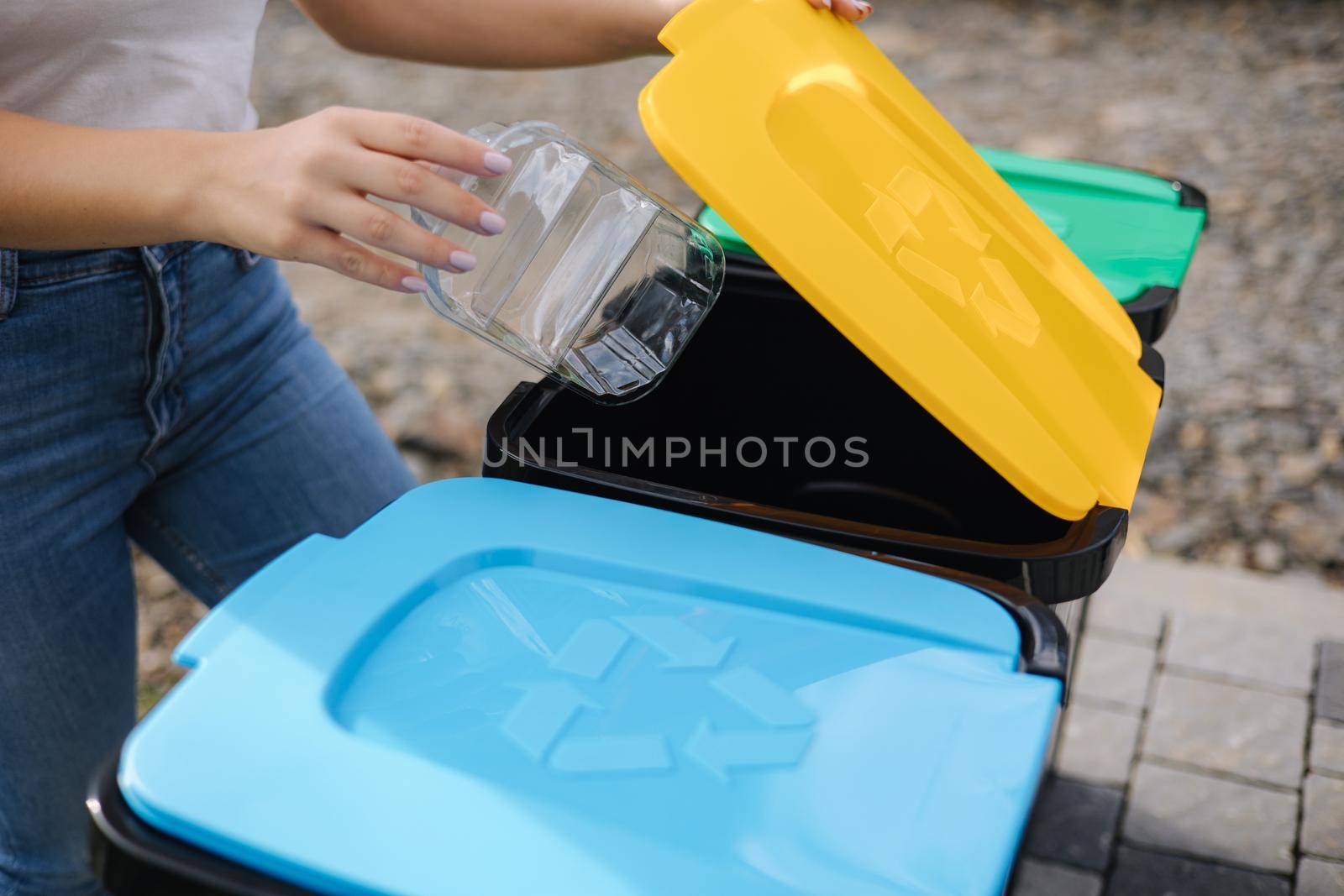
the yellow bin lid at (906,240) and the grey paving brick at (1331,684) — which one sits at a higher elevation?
the yellow bin lid at (906,240)

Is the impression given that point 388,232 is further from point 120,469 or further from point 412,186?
point 120,469

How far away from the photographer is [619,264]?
129 cm

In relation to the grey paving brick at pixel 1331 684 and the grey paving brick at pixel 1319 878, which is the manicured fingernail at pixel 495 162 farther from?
the grey paving brick at pixel 1331 684

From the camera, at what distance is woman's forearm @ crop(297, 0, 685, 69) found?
4.53ft

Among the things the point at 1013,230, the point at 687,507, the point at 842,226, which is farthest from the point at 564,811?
the point at 1013,230

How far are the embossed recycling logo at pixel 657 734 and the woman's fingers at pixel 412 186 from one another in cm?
34

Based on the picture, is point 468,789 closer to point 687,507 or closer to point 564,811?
point 564,811

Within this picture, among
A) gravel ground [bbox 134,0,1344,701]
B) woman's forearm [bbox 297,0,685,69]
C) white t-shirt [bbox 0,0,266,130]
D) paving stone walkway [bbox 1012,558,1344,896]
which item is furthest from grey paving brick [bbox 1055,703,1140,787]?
white t-shirt [bbox 0,0,266,130]

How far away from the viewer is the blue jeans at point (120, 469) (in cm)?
117

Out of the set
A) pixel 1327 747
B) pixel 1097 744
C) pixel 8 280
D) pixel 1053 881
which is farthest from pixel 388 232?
pixel 1327 747

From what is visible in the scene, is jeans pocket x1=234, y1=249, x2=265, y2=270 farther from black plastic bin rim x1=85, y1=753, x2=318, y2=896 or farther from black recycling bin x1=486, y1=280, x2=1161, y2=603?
black plastic bin rim x1=85, y1=753, x2=318, y2=896

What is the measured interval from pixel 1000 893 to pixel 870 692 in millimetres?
177

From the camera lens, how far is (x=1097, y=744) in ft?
7.03

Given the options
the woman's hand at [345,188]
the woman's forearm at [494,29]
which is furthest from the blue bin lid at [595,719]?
the woman's forearm at [494,29]
